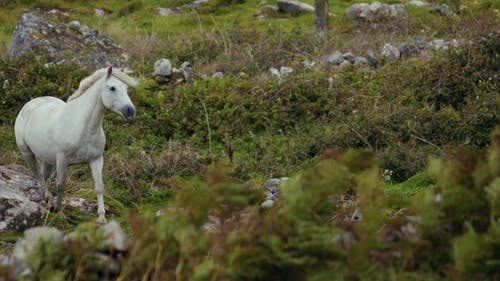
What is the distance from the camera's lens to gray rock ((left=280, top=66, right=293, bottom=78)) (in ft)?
56.2

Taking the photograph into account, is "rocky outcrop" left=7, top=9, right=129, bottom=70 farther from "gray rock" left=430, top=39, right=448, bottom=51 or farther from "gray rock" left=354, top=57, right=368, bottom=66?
"gray rock" left=430, top=39, right=448, bottom=51

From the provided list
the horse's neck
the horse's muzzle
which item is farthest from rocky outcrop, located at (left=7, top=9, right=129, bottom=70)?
the horse's muzzle

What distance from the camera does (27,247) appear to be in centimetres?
575

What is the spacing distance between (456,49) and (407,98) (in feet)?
4.69

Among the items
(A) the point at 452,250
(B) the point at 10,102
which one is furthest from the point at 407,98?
(A) the point at 452,250

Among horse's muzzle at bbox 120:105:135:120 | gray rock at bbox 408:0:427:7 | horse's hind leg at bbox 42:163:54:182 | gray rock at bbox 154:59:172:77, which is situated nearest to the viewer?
horse's muzzle at bbox 120:105:135:120

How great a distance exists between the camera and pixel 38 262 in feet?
18.2

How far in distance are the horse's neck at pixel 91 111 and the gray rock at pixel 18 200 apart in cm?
94

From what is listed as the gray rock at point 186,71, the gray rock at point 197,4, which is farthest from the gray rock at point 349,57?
the gray rock at point 197,4

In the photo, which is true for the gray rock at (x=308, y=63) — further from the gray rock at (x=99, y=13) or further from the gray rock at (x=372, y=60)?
the gray rock at (x=99, y=13)

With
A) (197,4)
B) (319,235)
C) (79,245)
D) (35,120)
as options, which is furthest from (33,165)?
(197,4)

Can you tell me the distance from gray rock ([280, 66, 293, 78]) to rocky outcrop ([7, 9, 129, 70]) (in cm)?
314

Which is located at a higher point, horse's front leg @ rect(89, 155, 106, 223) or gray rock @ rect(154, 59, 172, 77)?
horse's front leg @ rect(89, 155, 106, 223)

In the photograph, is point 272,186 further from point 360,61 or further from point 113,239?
point 360,61
